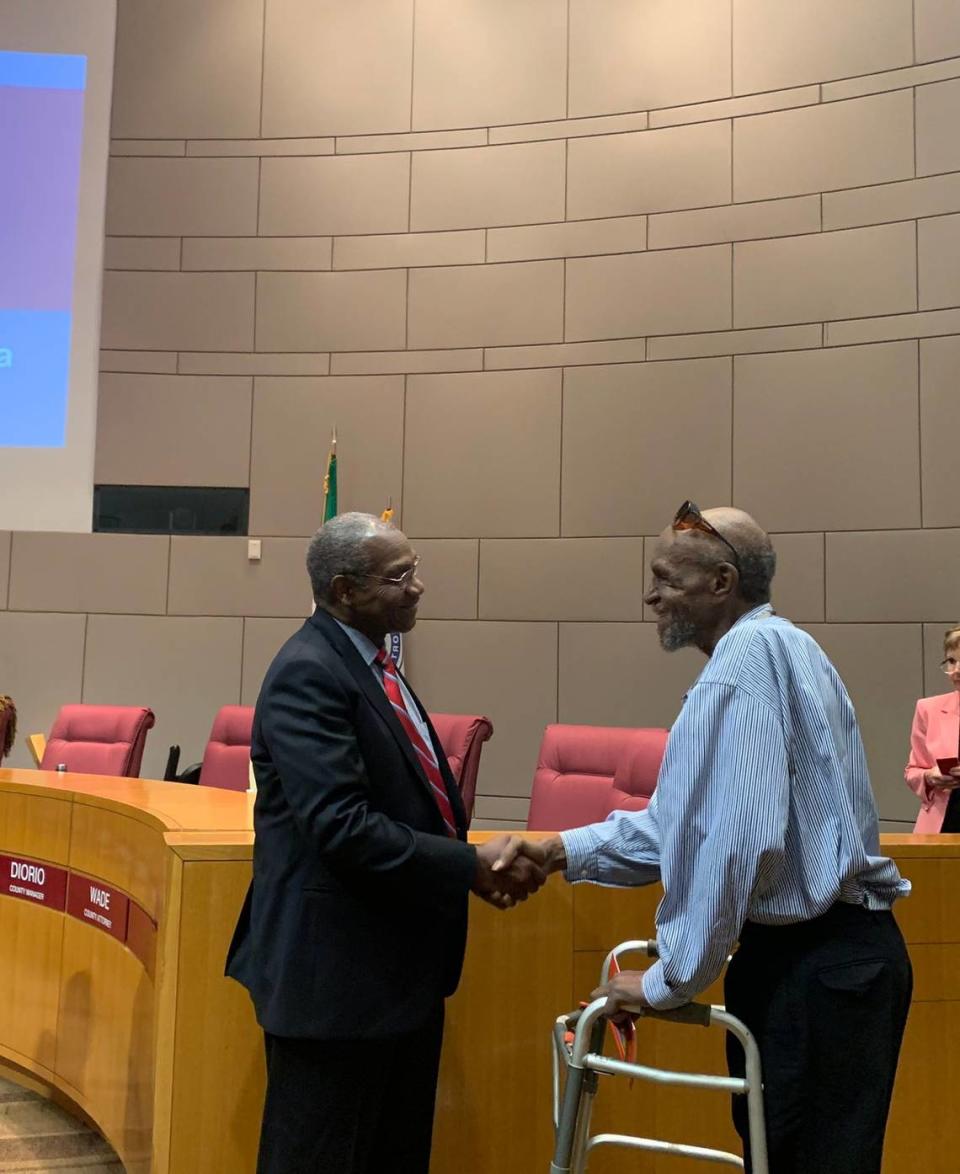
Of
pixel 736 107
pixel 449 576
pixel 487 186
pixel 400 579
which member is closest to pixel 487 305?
pixel 487 186

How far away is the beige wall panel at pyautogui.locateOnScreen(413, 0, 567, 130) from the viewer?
18.5ft

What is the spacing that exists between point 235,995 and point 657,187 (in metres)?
4.62

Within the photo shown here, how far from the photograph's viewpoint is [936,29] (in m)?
4.93

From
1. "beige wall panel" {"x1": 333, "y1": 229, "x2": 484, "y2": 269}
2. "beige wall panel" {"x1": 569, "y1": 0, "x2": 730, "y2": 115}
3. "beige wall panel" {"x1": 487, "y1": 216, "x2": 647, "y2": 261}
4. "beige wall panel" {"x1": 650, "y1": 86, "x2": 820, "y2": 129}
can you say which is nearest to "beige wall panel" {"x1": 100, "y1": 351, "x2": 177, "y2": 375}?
"beige wall panel" {"x1": 333, "y1": 229, "x2": 484, "y2": 269}

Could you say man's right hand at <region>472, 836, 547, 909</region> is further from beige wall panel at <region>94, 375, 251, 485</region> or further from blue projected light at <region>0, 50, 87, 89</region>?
blue projected light at <region>0, 50, 87, 89</region>

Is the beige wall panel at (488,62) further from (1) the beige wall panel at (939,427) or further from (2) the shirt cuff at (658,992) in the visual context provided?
(2) the shirt cuff at (658,992)

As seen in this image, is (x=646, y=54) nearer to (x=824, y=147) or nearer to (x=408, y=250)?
(x=824, y=147)

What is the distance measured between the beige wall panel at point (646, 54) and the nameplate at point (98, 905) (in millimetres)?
4497

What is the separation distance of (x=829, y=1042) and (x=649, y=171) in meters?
4.92

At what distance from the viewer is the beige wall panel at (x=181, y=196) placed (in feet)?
19.4

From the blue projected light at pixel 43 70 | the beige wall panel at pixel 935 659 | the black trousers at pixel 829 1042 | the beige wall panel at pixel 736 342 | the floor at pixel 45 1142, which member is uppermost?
the blue projected light at pixel 43 70

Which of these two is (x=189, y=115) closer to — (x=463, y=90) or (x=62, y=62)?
(x=62, y=62)

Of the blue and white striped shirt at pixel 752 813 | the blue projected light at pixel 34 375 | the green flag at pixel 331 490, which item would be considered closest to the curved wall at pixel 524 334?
the blue projected light at pixel 34 375

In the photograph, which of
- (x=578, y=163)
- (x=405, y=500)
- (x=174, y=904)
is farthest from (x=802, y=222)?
(x=174, y=904)
